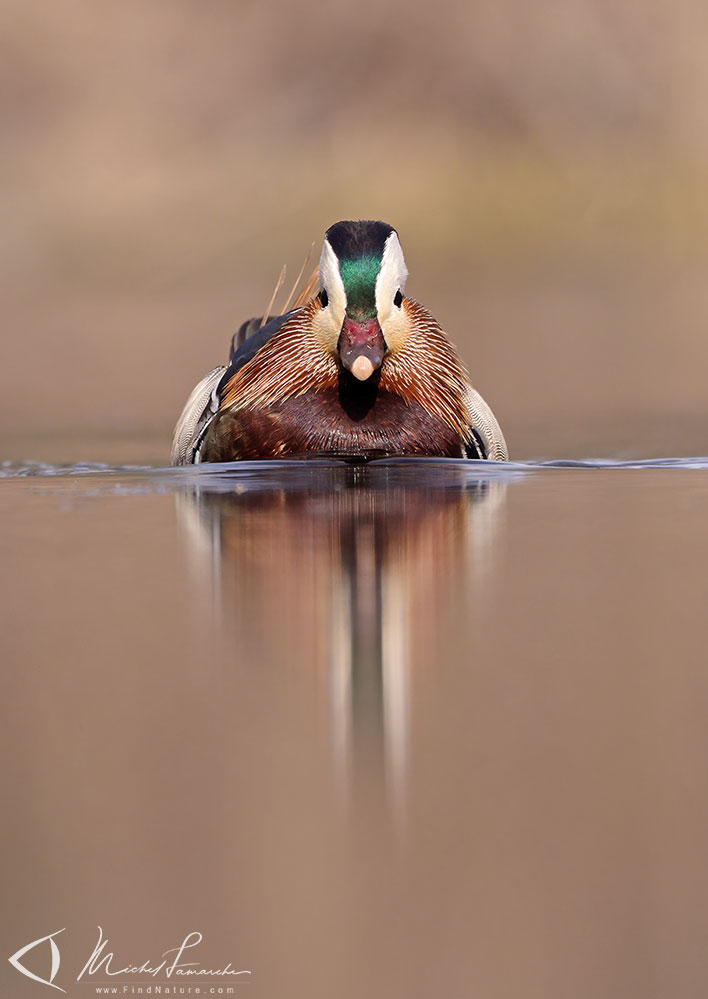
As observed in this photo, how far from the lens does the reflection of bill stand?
108 centimetres

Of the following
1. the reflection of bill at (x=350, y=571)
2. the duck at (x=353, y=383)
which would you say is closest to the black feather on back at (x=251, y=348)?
the duck at (x=353, y=383)

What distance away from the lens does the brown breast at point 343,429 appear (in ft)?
11.0

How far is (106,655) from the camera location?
1248 mm

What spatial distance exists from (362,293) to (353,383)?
233 mm

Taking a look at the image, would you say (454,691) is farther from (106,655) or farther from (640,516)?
(640,516)

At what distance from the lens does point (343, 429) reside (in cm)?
337

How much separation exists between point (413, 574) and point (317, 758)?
2.13 feet

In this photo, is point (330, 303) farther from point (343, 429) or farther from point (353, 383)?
point (343, 429)

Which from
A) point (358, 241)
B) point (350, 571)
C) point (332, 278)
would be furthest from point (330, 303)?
point (350, 571)

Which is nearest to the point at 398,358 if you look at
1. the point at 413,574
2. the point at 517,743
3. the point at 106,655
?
the point at 413,574

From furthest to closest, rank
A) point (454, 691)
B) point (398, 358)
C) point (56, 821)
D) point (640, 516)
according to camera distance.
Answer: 1. point (398, 358)
2. point (640, 516)
3. point (454, 691)
4. point (56, 821)
